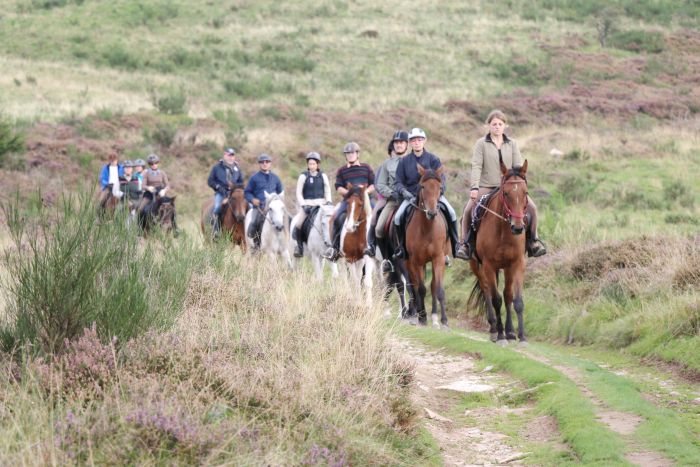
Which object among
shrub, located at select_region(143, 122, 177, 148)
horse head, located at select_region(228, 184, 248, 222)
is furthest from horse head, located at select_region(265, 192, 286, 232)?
shrub, located at select_region(143, 122, 177, 148)

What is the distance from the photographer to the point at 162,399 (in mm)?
6348

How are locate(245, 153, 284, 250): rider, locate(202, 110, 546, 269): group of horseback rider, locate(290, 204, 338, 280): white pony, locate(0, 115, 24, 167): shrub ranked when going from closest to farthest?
1. locate(202, 110, 546, 269): group of horseback rider
2. locate(290, 204, 338, 280): white pony
3. locate(245, 153, 284, 250): rider
4. locate(0, 115, 24, 167): shrub

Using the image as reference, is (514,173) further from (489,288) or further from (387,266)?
(387,266)

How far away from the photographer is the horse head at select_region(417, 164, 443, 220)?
14156 millimetres

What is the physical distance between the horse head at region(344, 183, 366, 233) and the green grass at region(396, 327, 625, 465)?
294cm

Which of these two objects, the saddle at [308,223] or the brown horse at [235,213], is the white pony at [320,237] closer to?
the saddle at [308,223]

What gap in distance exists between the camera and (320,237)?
59.6ft

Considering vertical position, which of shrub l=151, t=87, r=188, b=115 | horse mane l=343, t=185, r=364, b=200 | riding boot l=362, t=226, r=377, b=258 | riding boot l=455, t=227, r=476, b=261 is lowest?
riding boot l=362, t=226, r=377, b=258

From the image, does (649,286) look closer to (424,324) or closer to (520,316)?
(520,316)

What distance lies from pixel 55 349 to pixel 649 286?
9539 millimetres

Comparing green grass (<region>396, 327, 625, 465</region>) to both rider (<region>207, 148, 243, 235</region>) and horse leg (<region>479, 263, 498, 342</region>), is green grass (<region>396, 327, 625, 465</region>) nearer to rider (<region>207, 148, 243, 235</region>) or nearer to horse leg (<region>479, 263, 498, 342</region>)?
horse leg (<region>479, 263, 498, 342</region>)

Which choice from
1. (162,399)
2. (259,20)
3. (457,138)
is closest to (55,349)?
(162,399)

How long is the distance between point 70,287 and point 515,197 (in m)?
6.93

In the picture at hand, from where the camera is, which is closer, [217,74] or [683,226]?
[683,226]
